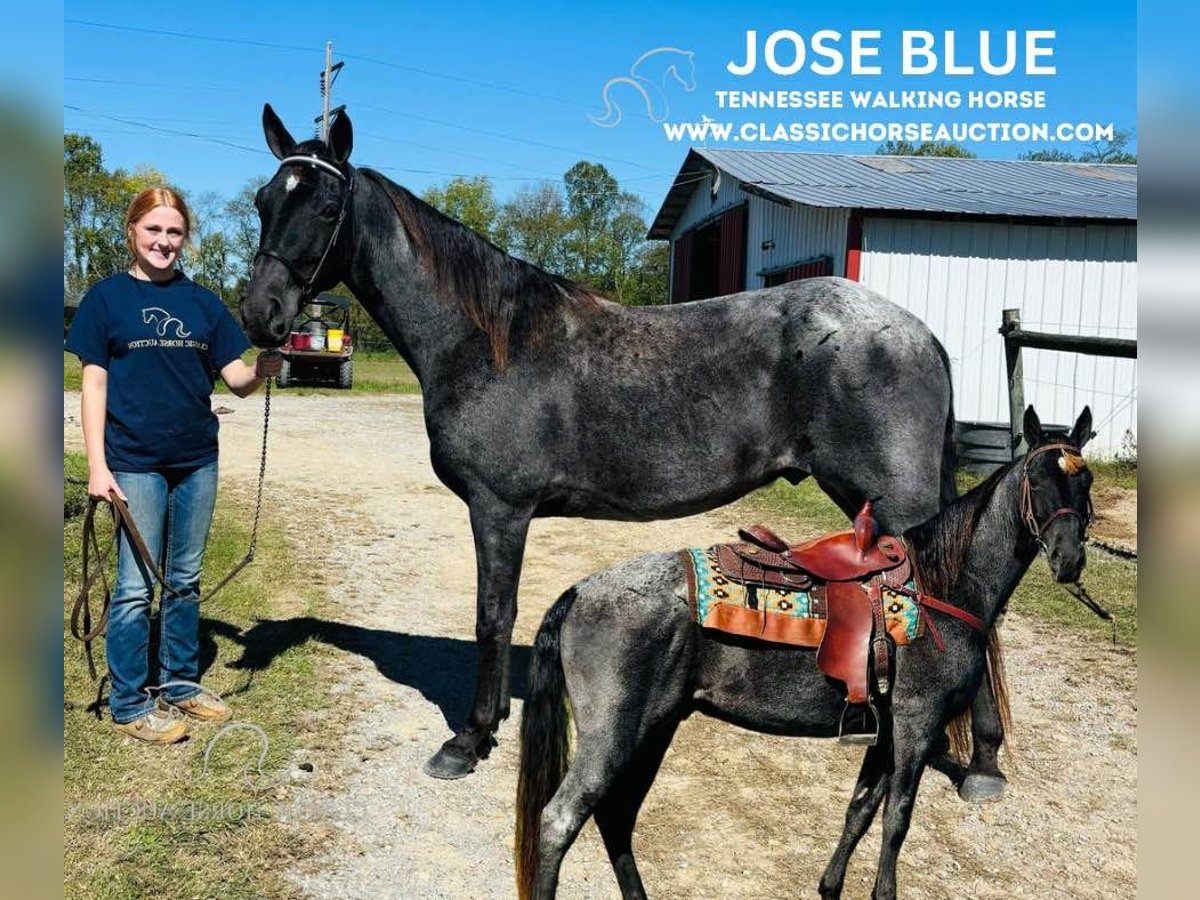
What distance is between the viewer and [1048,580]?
7.13m

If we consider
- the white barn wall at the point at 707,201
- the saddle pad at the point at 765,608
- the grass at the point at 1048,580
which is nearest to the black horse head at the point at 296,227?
the saddle pad at the point at 765,608

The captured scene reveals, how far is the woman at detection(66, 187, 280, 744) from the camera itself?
3.86 m

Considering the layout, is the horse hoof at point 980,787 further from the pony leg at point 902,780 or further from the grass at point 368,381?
the grass at point 368,381

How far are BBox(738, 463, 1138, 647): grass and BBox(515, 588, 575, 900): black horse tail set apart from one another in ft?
9.57

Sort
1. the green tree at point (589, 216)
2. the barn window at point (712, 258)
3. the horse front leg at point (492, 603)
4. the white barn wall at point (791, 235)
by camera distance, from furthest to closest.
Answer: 1. the green tree at point (589, 216)
2. the barn window at point (712, 258)
3. the white barn wall at point (791, 235)
4. the horse front leg at point (492, 603)

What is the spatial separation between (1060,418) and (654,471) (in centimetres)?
1135

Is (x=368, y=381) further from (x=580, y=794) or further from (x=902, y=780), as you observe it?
(x=902, y=780)

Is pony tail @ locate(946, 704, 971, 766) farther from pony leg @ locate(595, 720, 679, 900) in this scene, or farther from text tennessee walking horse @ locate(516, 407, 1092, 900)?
pony leg @ locate(595, 720, 679, 900)

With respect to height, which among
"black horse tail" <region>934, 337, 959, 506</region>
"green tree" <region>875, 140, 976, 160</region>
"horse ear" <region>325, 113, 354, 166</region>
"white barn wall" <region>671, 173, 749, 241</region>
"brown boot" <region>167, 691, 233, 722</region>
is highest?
"green tree" <region>875, 140, 976, 160</region>

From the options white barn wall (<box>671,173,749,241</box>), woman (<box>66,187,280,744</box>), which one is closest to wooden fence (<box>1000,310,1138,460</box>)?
woman (<box>66,187,280,744</box>)

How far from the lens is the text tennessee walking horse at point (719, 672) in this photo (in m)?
2.56

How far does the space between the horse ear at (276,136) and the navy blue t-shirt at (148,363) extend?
74 cm

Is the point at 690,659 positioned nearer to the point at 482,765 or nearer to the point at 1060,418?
the point at 482,765

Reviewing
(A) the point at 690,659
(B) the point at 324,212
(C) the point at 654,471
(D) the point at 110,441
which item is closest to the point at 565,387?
(C) the point at 654,471
